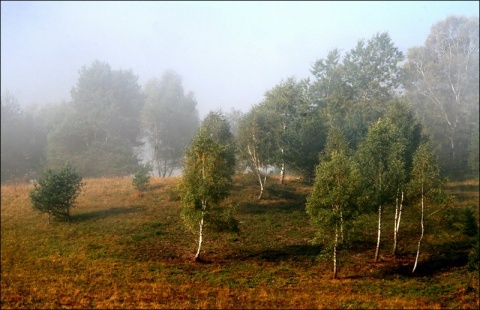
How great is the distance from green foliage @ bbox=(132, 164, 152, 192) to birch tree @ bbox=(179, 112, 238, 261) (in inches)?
250

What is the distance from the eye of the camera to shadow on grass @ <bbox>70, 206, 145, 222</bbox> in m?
29.2

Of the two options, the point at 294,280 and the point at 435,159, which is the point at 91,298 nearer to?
the point at 294,280

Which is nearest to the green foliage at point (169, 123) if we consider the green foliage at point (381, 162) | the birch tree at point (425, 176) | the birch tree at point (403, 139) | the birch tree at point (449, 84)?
the green foliage at point (381, 162)

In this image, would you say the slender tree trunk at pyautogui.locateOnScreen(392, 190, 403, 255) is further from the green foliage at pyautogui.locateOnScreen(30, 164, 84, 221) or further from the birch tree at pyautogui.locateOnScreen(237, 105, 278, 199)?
the green foliage at pyautogui.locateOnScreen(30, 164, 84, 221)

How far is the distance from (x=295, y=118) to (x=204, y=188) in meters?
12.6

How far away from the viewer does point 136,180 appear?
2919 centimetres

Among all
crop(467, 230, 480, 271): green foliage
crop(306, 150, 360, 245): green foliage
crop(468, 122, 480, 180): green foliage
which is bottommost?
crop(467, 230, 480, 271): green foliage

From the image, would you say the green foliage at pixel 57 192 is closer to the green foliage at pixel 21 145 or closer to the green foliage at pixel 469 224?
the green foliage at pixel 21 145

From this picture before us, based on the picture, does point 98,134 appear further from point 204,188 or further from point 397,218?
point 397,218

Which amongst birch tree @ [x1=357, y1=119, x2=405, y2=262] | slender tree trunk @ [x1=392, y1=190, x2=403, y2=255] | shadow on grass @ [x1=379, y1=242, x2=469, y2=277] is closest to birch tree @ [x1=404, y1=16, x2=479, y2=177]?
shadow on grass @ [x1=379, y1=242, x2=469, y2=277]

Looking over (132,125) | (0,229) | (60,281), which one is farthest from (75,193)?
(60,281)

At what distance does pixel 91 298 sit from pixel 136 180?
14.4m

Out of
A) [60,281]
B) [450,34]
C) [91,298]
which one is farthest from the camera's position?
[450,34]

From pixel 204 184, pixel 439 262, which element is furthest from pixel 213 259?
pixel 439 262
